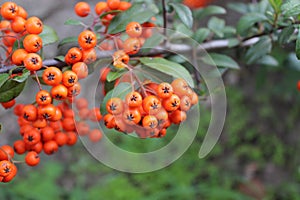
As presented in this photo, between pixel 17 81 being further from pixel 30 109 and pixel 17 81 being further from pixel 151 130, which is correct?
pixel 151 130

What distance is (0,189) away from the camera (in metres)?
2.58

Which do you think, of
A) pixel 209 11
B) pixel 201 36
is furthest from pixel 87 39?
pixel 209 11

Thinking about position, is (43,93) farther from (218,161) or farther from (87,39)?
(218,161)

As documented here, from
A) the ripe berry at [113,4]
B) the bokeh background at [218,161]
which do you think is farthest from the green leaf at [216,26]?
the bokeh background at [218,161]

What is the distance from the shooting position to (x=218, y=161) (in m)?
3.30

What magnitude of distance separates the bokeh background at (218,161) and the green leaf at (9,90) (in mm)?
1489

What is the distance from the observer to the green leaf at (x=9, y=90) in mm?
1068

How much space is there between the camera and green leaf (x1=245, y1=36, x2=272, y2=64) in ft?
4.78

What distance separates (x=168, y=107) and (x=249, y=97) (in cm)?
264

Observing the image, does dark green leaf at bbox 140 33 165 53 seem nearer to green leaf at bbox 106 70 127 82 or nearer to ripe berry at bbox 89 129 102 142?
green leaf at bbox 106 70 127 82

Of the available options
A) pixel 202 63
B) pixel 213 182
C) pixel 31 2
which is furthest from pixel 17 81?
pixel 213 182

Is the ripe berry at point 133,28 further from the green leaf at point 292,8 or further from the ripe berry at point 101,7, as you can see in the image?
the green leaf at point 292,8

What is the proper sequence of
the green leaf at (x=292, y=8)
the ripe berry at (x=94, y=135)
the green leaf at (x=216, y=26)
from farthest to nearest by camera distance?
the green leaf at (x=216, y=26) < the ripe berry at (x=94, y=135) < the green leaf at (x=292, y=8)

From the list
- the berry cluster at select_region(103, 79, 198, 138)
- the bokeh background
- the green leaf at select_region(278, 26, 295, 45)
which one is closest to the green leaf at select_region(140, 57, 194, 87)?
the berry cluster at select_region(103, 79, 198, 138)
